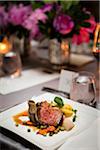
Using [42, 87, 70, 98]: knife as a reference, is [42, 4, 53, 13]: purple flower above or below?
above

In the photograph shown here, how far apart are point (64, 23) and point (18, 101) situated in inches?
17.4

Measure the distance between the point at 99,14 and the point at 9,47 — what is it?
0.54 m

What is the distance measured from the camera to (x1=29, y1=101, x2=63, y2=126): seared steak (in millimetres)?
687

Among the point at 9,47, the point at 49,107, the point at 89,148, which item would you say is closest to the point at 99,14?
the point at 9,47

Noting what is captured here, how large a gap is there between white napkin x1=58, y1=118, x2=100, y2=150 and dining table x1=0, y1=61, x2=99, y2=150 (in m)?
0.08

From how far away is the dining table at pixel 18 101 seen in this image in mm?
622

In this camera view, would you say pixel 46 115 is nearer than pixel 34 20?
Yes

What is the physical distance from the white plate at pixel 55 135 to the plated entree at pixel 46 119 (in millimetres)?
15

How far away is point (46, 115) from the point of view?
69cm

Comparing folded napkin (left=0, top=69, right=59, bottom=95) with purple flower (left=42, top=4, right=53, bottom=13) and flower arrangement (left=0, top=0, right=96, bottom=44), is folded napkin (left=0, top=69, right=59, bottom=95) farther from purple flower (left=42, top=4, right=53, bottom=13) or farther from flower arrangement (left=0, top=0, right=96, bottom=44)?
purple flower (left=42, top=4, right=53, bottom=13)

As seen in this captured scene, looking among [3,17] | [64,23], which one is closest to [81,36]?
[64,23]

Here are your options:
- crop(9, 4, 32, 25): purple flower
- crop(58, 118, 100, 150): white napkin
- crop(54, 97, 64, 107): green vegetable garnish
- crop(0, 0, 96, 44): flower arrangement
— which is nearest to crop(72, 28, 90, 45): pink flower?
crop(0, 0, 96, 44): flower arrangement

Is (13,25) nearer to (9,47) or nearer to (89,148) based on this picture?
(9,47)

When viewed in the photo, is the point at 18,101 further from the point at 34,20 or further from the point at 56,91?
the point at 34,20
